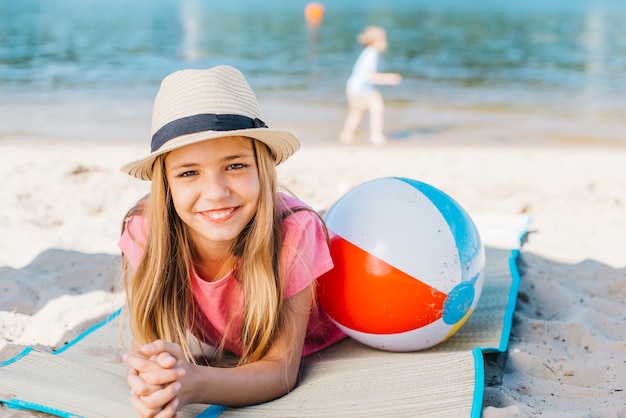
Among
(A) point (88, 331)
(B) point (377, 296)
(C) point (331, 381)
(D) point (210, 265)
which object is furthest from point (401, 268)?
(A) point (88, 331)

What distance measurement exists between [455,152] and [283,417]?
685 centimetres

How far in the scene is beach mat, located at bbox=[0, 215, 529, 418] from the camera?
294 centimetres

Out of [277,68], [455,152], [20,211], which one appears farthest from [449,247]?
[277,68]

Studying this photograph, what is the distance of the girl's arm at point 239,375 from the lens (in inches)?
103

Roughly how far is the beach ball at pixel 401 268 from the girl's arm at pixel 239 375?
0.29 meters

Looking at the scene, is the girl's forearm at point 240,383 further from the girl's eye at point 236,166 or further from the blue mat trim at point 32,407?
the girl's eye at point 236,166

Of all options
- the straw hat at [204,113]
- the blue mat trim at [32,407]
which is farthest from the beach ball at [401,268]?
the blue mat trim at [32,407]

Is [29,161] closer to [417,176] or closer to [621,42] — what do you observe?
[417,176]

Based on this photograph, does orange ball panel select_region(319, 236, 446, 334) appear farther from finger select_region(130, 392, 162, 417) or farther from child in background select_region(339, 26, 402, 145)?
child in background select_region(339, 26, 402, 145)

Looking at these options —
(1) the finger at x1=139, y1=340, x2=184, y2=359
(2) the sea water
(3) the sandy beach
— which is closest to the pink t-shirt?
(1) the finger at x1=139, y1=340, x2=184, y2=359

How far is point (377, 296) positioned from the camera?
338cm

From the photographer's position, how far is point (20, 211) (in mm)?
6113

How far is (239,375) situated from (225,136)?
3.32 ft

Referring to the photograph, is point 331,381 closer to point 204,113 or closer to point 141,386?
point 141,386
